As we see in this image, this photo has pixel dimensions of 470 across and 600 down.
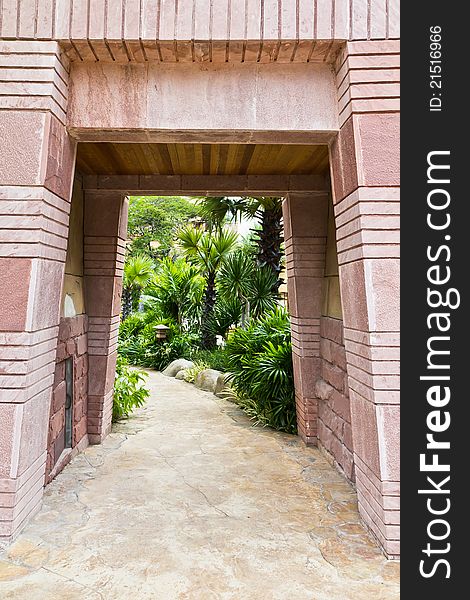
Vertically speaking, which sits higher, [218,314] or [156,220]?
[156,220]

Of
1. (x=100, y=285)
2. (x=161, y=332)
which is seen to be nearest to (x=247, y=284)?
(x=161, y=332)

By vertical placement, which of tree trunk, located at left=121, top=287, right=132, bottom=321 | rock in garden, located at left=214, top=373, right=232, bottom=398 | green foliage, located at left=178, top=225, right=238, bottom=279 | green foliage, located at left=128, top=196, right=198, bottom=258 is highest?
green foliage, located at left=128, top=196, right=198, bottom=258

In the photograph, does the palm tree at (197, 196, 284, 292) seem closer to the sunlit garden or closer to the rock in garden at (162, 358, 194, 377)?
the sunlit garden

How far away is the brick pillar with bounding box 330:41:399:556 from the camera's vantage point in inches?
118

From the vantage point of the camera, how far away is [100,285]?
553 cm

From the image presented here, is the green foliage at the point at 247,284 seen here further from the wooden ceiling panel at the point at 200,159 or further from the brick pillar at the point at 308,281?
the wooden ceiling panel at the point at 200,159

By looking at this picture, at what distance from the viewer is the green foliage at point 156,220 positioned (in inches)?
693

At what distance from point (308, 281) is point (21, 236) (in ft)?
11.0

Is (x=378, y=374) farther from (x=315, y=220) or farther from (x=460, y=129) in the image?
(x=315, y=220)

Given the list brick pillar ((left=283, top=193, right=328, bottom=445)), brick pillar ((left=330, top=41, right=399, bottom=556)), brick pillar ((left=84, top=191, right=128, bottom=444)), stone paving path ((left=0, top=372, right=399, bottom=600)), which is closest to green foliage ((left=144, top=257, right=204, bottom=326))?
brick pillar ((left=84, top=191, right=128, bottom=444))

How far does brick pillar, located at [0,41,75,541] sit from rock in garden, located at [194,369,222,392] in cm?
611

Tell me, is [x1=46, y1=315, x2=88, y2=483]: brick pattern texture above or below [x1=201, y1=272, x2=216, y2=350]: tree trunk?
below

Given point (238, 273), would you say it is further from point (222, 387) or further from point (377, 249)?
point (377, 249)

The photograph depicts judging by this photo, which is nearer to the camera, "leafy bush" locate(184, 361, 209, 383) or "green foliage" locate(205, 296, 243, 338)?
"leafy bush" locate(184, 361, 209, 383)
